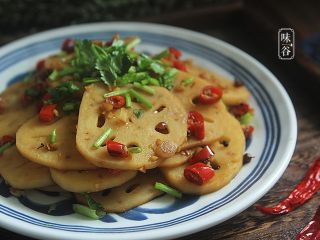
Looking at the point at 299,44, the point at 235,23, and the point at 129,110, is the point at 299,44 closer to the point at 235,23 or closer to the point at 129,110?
the point at 235,23

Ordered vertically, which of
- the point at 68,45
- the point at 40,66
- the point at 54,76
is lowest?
the point at 54,76

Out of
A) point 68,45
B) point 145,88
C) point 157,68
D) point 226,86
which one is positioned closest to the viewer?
point 145,88

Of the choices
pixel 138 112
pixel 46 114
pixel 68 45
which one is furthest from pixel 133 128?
pixel 68 45

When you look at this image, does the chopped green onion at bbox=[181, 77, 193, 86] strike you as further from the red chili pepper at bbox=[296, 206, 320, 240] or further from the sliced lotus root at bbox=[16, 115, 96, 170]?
the red chili pepper at bbox=[296, 206, 320, 240]

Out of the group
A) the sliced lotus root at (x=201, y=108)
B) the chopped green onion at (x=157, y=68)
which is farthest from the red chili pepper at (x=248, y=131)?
the chopped green onion at (x=157, y=68)

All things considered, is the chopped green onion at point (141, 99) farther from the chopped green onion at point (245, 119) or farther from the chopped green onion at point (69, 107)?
the chopped green onion at point (245, 119)

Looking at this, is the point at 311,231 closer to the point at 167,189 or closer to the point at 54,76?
the point at 167,189
